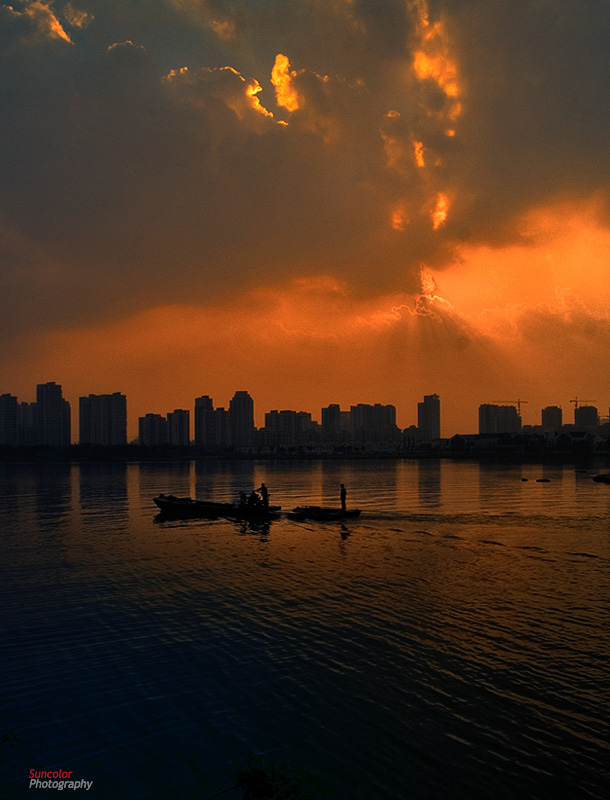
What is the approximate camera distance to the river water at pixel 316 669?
11516 mm

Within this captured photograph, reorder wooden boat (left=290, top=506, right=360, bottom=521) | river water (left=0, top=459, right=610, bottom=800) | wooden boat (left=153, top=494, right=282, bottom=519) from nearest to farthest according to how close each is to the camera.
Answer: river water (left=0, top=459, right=610, bottom=800)
wooden boat (left=290, top=506, right=360, bottom=521)
wooden boat (left=153, top=494, right=282, bottom=519)

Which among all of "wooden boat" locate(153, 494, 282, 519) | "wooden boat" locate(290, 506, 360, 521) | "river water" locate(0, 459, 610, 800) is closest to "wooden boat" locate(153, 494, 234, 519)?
"wooden boat" locate(153, 494, 282, 519)

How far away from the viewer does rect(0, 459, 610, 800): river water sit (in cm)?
1152

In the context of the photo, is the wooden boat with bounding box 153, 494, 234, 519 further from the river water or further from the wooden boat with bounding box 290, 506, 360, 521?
the river water

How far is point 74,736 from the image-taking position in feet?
41.4

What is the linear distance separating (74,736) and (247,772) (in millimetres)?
7460

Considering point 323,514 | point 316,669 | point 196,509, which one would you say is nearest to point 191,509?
point 196,509

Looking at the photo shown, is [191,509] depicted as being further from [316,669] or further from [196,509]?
[316,669]

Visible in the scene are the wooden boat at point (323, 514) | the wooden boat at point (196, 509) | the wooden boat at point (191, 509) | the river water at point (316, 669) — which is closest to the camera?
the river water at point (316, 669)

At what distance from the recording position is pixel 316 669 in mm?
16031

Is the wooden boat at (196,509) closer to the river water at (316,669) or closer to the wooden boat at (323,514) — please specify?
the wooden boat at (323,514)

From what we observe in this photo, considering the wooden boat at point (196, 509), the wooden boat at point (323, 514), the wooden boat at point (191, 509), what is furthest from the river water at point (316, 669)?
the wooden boat at point (191, 509)

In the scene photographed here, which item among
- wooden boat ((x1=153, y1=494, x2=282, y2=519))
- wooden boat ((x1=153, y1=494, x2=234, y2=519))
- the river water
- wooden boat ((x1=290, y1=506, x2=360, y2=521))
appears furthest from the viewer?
wooden boat ((x1=153, y1=494, x2=234, y2=519))

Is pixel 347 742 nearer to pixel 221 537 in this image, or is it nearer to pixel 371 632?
pixel 371 632
